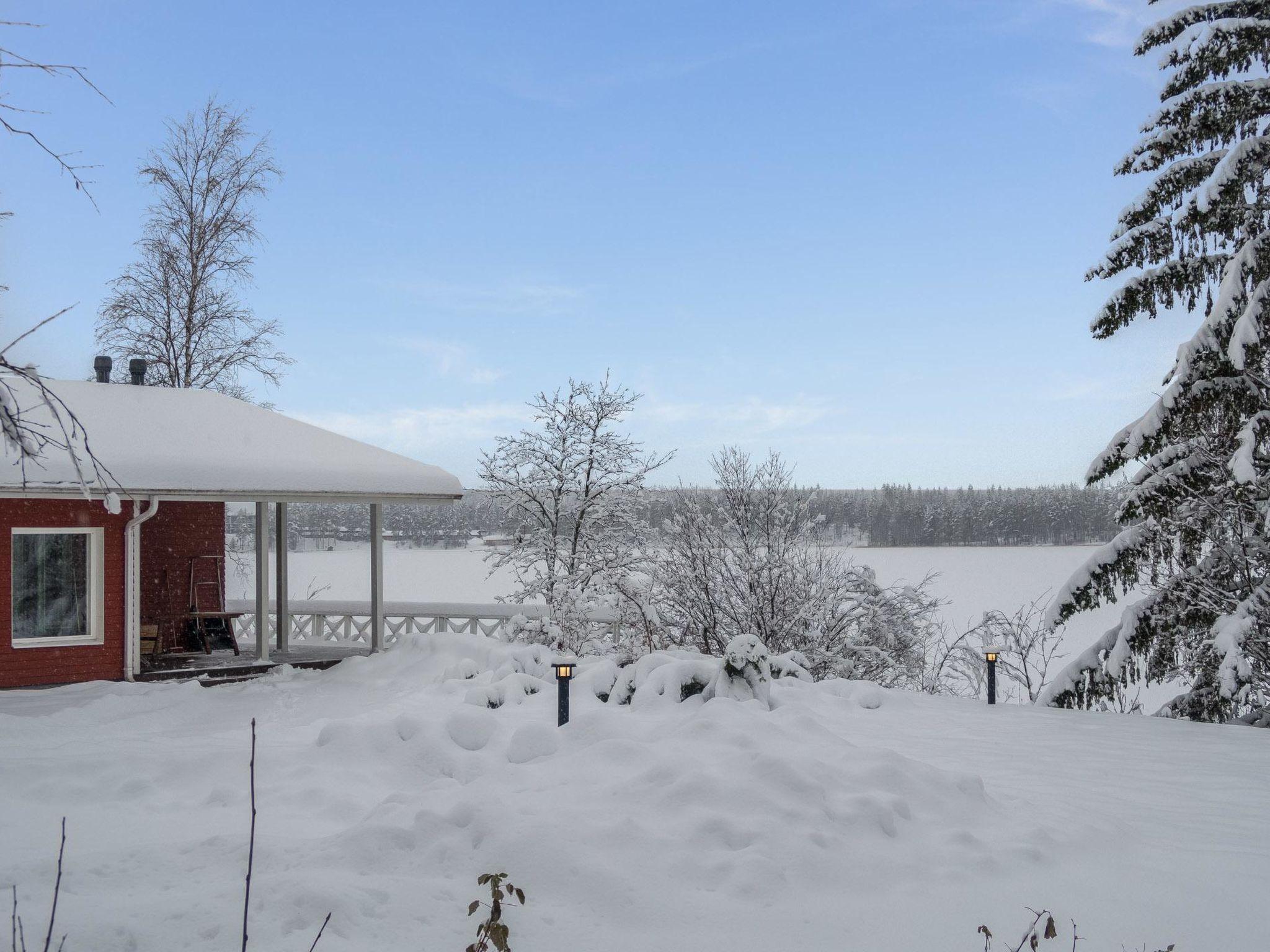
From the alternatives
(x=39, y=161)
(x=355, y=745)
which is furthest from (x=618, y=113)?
(x=39, y=161)

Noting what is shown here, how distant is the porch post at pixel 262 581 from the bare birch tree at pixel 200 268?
8.57m

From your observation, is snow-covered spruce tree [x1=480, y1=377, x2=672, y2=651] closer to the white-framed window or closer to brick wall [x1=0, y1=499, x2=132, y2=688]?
brick wall [x1=0, y1=499, x2=132, y2=688]

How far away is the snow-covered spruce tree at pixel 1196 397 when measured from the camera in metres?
8.74

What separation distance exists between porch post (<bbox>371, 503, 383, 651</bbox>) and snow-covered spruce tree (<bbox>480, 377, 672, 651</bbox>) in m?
4.90

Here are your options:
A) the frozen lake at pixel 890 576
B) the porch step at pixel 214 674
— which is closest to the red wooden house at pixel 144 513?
the porch step at pixel 214 674

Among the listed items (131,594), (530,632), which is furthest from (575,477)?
(131,594)

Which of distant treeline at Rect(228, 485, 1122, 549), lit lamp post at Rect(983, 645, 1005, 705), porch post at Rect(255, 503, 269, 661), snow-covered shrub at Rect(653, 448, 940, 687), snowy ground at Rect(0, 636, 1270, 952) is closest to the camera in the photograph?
snowy ground at Rect(0, 636, 1270, 952)

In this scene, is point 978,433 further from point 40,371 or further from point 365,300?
point 40,371

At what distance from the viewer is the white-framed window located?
10.5 meters

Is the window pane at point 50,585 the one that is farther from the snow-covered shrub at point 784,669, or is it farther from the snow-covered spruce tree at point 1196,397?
the snow-covered spruce tree at point 1196,397

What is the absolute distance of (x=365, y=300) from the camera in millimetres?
18453

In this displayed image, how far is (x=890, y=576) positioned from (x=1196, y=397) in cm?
1443

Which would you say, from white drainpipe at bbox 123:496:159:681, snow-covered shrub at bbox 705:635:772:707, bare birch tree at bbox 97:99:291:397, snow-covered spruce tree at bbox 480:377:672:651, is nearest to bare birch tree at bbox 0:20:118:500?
snow-covered shrub at bbox 705:635:772:707

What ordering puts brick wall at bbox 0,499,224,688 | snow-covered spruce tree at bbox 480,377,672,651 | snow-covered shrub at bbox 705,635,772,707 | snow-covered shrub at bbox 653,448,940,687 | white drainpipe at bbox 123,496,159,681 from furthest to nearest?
snow-covered spruce tree at bbox 480,377,672,651, snow-covered shrub at bbox 653,448,940,687, white drainpipe at bbox 123,496,159,681, brick wall at bbox 0,499,224,688, snow-covered shrub at bbox 705,635,772,707
